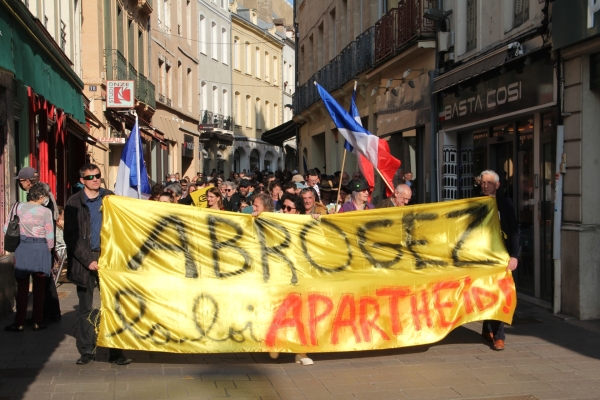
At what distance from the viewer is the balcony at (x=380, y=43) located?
52.7ft

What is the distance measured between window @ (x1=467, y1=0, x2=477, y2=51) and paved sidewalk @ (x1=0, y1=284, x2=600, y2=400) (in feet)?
21.8

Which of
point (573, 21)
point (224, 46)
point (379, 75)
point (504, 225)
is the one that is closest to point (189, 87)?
point (224, 46)

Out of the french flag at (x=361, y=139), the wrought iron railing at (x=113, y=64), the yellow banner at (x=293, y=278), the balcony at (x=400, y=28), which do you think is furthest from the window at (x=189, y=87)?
the yellow banner at (x=293, y=278)

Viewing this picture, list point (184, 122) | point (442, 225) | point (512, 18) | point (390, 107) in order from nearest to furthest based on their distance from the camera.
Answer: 1. point (442, 225)
2. point (512, 18)
3. point (390, 107)
4. point (184, 122)

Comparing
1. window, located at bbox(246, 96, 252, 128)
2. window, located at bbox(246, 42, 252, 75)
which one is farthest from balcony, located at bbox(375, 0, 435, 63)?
window, located at bbox(246, 96, 252, 128)

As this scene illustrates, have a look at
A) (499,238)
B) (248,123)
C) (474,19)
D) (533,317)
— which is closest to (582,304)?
(533,317)

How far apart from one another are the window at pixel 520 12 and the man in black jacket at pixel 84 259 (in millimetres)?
6871

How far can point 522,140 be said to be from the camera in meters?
12.2

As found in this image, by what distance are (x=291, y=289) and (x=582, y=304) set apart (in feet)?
12.9

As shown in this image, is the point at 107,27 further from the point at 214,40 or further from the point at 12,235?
the point at 214,40

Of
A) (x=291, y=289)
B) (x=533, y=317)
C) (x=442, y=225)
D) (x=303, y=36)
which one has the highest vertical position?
(x=303, y=36)

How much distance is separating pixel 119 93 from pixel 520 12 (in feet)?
46.1

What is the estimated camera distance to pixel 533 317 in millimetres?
10289

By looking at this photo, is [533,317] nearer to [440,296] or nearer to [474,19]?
[440,296]
